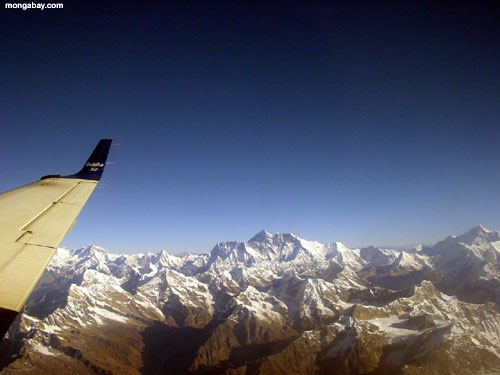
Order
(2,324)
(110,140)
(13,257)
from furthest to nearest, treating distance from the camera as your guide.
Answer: (110,140) < (13,257) < (2,324)

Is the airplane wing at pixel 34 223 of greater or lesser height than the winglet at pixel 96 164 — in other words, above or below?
below

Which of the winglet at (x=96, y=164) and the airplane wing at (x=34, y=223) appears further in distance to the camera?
the winglet at (x=96, y=164)

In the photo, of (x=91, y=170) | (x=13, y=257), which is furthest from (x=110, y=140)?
(x=13, y=257)

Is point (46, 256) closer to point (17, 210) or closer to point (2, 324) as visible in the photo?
point (2, 324)

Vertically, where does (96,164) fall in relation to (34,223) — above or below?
above

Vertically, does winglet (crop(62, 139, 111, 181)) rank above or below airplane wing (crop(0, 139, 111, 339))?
above

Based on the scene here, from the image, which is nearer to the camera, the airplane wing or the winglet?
the airplane wing
